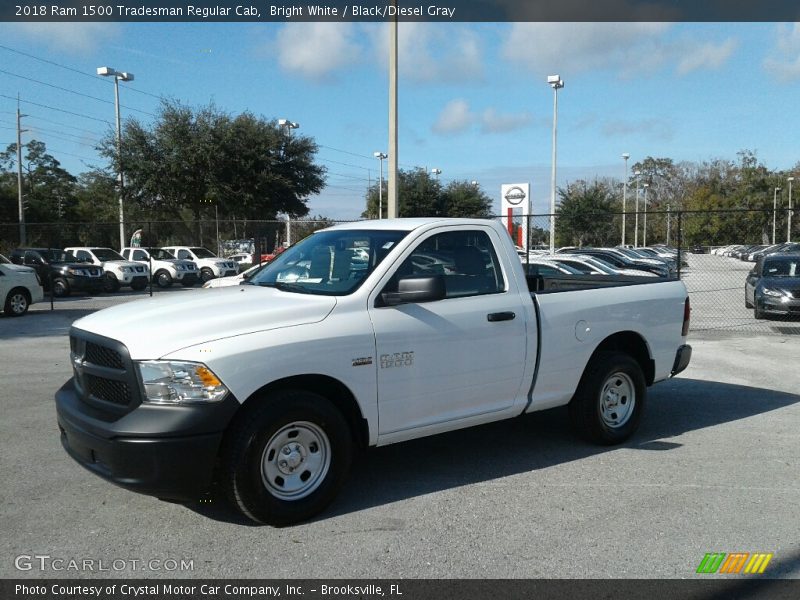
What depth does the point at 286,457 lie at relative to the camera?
4582 millimetres

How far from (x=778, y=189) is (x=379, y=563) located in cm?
9948

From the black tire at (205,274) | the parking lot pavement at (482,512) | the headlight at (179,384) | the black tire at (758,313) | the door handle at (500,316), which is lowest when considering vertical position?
the parking lot pavement at (482,512)

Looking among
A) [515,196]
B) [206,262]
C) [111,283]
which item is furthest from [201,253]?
[515,196]

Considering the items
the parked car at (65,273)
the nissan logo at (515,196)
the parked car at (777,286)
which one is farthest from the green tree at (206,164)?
the parked car at (777,286)

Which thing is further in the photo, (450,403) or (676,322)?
(676,322)

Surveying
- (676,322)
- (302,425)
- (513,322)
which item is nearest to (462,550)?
(302,425)

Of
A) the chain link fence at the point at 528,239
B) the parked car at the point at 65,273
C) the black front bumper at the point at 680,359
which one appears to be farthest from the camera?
the parked car at the point at 65,273

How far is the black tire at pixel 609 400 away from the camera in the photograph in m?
6.24

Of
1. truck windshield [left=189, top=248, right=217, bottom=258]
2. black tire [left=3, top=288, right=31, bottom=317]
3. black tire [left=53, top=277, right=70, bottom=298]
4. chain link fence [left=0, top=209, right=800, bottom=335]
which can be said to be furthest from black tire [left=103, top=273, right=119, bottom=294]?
black tire [left=3, top=288, right=31, bottom=317]

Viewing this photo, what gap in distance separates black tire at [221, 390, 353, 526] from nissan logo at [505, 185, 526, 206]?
17.9m

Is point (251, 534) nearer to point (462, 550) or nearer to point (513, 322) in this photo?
point (462, 550)

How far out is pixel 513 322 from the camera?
559 cm

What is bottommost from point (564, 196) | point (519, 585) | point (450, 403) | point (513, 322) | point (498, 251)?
point (519, 585)

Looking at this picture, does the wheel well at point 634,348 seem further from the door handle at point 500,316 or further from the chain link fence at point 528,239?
the chain link fence at point 528,239
